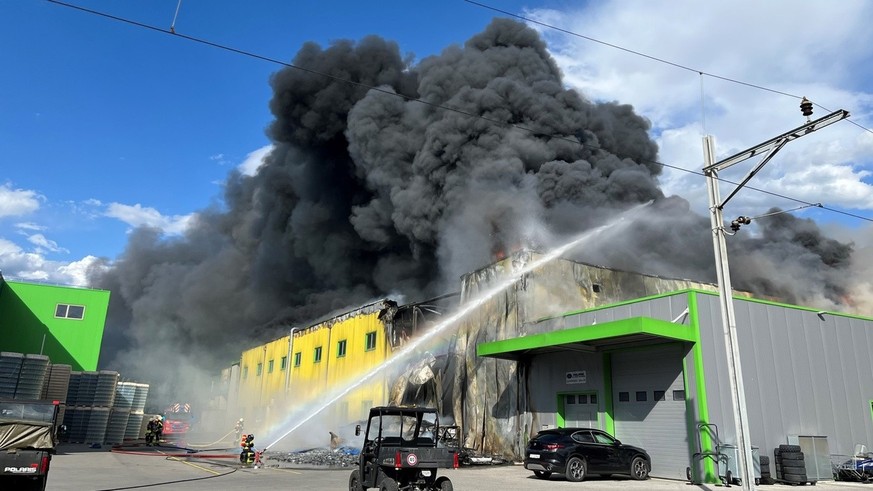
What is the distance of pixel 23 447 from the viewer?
9.67 metres

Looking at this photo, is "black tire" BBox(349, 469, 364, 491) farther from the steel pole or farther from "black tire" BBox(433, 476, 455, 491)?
the steel pole

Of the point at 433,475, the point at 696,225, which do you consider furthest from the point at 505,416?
the point at 696,225

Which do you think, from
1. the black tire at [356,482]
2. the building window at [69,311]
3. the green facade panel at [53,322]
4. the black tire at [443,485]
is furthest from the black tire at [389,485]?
the building window at [69,311]

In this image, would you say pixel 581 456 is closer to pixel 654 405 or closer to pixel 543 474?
pixel 543 474

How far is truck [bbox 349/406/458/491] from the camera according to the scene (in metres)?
8.77

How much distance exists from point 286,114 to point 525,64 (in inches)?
786

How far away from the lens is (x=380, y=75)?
4438 cm

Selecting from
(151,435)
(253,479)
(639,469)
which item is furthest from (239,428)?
(639,469)

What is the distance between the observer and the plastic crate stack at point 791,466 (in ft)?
46.9

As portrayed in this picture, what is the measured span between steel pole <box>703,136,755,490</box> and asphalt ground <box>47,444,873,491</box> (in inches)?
106

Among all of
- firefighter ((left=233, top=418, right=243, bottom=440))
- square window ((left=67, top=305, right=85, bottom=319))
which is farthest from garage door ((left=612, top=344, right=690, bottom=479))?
square window ((left=67, top=305, right=85, bottom=319))

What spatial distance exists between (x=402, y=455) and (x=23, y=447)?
6240mm

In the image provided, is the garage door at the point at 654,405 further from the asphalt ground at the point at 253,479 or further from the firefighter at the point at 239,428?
the firefighter at the point at 239,428

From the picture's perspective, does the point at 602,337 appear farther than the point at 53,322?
No
